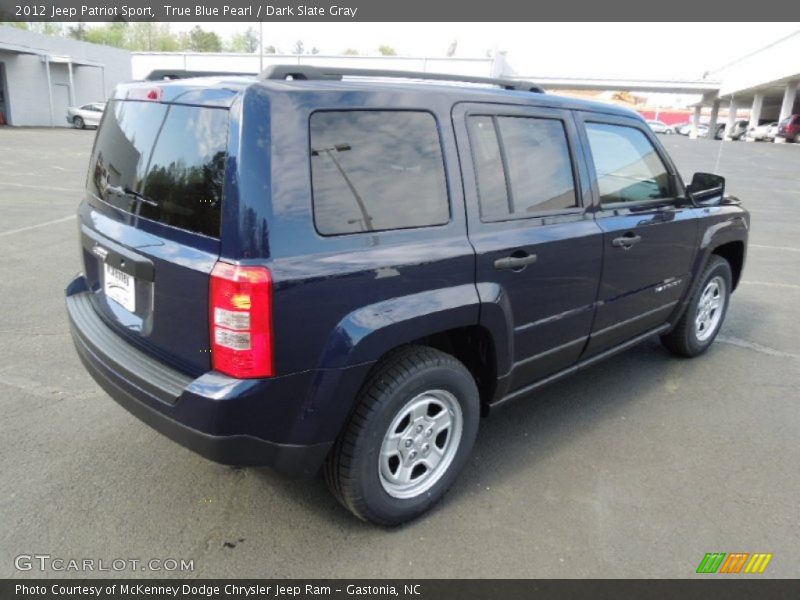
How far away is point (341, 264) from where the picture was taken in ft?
7.52

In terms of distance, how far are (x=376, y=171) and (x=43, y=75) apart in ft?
130

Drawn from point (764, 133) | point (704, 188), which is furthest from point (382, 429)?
point (764, 133)

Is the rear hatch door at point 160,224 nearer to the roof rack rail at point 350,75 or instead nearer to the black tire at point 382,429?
the roof rack rail at point 350,75

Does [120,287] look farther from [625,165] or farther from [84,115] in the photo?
[84,115]

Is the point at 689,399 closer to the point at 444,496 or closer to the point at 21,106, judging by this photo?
the point at 444,496

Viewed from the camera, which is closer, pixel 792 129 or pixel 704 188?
pixel 704 188

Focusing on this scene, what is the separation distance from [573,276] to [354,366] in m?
1.44

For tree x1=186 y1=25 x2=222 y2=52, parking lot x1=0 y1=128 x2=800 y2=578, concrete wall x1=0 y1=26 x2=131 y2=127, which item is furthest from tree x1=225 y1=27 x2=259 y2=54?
parking lot x1=0 y1=128 x2=800 y2=578

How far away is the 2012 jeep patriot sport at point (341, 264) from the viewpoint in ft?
7.25

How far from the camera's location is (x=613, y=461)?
3.32 metres

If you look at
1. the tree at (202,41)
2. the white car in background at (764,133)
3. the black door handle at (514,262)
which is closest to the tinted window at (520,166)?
the black door handle at (514,262)

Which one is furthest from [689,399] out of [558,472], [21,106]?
[21,106]

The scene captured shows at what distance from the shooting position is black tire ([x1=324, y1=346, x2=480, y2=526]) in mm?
2498

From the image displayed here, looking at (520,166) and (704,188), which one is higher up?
(520,166)
